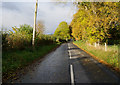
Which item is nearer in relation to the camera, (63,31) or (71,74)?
(71,74)

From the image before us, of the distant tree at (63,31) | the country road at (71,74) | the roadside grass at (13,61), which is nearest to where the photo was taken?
the country road at (71,74)

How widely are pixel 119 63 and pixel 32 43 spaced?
1094 cm

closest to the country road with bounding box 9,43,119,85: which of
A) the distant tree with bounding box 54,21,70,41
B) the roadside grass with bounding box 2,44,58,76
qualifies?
the roadside grass with bounding box 2,44,58,76

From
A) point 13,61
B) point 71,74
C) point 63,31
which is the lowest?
point 71,74

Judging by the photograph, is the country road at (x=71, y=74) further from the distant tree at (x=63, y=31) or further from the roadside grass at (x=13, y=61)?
the distant tree at (x=63, y=31)

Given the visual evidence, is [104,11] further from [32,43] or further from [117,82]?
[32,43]

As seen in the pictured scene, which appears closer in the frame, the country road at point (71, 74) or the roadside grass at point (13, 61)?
the country road at point (71, 74)

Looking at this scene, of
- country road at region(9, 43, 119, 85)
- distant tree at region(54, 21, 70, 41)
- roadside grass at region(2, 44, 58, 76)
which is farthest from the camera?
distant tree at region(54, 21, 70, 41)

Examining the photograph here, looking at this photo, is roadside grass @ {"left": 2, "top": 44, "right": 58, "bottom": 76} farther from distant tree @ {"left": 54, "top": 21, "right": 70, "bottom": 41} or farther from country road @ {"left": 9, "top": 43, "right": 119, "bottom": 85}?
distant tree @ {"left": 54, "top": 21, "right": 70, "bottom": 41}

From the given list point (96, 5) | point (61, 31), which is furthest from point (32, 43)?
point (61, 31)

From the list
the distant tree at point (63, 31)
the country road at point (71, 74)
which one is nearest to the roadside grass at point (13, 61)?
the country road at point (71, 74)

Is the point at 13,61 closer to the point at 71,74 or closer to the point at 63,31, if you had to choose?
the point at 71,74

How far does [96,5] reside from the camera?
12406 millimetres

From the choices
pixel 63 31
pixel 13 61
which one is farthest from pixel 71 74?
pixel 63 31
